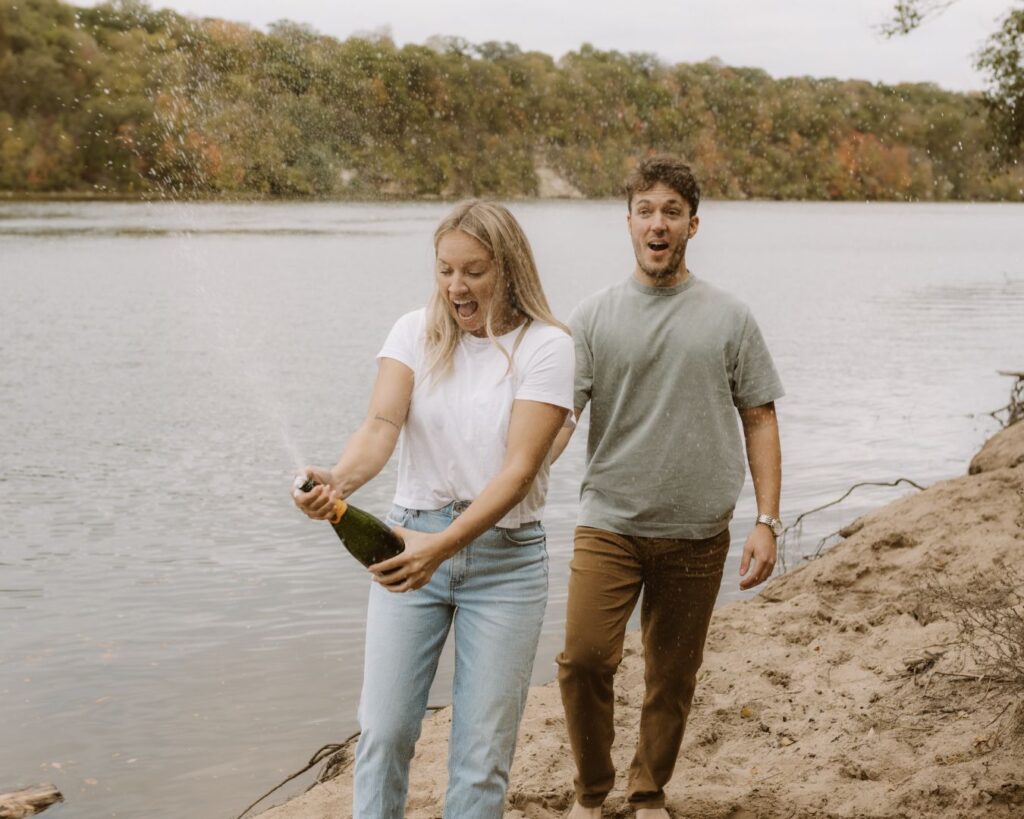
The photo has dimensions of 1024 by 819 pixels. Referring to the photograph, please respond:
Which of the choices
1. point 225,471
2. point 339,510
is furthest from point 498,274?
point 225,471

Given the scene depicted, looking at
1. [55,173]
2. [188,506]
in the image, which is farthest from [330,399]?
[55,173]

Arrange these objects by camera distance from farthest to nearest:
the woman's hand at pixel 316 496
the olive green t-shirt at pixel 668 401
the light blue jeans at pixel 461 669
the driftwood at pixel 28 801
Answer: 1. the driftwood at pixel 28 801
2. the olive green t-shirt at pixel 668 401
3. the light blue jeans at pixel 461 669
4. the woman's hand at pixel 316 496

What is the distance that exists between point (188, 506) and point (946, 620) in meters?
8.55

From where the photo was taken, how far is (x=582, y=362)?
13.8ft

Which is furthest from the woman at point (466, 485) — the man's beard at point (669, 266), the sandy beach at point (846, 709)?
the sandy beach at point (846, 709)

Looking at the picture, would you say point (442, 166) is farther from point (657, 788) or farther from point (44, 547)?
point (657, 788)

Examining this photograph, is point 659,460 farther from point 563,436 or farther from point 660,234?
point 660,234

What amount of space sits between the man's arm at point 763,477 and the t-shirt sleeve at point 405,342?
1422mm

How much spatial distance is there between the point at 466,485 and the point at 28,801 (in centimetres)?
407

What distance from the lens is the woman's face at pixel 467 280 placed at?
10.5 feet

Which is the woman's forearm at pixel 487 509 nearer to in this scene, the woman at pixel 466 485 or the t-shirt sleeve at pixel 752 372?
the woman at pixel 466 485

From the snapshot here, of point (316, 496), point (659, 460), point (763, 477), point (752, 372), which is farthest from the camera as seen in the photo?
point (763, 477)

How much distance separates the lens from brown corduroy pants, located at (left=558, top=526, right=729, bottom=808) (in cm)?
411

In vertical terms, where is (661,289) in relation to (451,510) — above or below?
above
